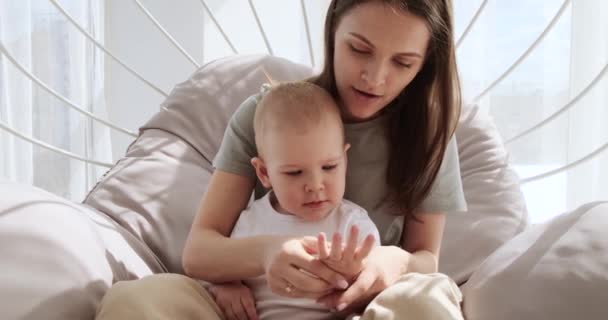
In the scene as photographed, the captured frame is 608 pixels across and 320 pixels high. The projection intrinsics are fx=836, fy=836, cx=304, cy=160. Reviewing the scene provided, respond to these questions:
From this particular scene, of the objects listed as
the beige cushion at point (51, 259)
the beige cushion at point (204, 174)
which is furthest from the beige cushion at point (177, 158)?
the beige cushion at point (51, 259)

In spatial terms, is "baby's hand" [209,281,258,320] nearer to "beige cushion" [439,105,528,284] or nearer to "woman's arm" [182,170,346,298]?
"woman's arm" [182,170,346,298]

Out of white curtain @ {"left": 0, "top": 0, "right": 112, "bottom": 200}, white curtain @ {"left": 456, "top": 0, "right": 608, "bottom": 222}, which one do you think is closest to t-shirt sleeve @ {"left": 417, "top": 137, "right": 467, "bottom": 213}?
white curtain @ {"left": 456, "top": 0, "right": 608, "bottom": 222}

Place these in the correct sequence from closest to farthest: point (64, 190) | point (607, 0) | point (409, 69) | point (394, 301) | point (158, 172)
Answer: point (394, 301) < point (409, 69) < point (158, 172) < point (607, 0) < point (64, 190)

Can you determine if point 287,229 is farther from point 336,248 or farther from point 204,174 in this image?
point 204,174

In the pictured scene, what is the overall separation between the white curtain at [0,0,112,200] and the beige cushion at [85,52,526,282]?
1.10 metres

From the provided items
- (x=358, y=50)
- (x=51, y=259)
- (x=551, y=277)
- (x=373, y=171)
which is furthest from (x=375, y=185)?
(x=51, y=259)

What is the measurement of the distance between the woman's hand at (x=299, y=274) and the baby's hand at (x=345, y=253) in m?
0.01

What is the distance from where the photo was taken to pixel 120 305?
99 centimetres

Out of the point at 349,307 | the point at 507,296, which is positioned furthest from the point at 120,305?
the point at 507,296

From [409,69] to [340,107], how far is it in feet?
0.46

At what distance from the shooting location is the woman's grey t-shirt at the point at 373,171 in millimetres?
1289

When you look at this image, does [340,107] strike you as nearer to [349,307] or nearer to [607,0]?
[349,307]

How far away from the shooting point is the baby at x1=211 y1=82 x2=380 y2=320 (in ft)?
3.74

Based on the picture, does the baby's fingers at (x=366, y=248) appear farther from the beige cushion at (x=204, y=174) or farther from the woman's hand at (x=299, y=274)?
the beige cushion at (x=204, y=174)
